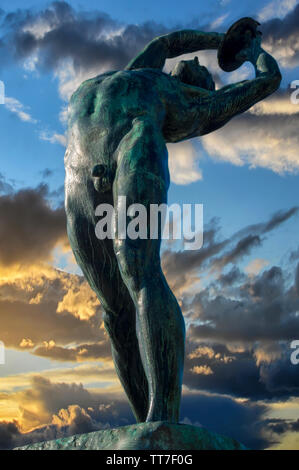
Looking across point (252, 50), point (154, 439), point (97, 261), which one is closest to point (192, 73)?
point (252, 50)

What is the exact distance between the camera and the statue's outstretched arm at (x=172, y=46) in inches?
283

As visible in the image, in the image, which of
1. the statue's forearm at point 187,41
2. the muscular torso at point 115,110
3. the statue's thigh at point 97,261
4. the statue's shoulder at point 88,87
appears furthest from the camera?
the statue's forearm at point 187,41

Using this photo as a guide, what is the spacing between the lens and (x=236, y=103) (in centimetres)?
675

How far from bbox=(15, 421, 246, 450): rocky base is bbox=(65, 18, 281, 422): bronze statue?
1.32 feet

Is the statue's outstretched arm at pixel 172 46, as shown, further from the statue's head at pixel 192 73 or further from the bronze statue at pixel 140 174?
the statue's head at pixel 192 73

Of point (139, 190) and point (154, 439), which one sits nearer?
point (154, 439)

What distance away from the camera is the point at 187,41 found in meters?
7.64

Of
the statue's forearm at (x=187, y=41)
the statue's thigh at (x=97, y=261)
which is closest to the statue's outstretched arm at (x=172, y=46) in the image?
the statue's forearm at (x=187, y=41)

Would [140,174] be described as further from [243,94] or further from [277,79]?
[277,79]

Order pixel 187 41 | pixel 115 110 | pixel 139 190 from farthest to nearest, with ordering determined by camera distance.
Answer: pixel 187 41, pixel 115 110, pixel 139 190

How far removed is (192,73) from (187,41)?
28.5 inches
